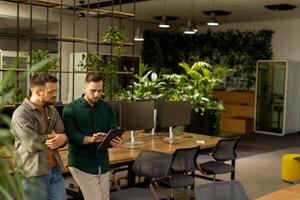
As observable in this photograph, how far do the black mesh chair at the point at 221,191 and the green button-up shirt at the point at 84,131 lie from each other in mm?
898

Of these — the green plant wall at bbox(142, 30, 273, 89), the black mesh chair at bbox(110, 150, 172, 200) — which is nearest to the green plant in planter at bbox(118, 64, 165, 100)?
the black mesh chair at bbox(110, 150, 172, 200)

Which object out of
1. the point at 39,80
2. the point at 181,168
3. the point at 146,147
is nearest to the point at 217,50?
the point at 146,147

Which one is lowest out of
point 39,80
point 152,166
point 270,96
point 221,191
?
point 152,166

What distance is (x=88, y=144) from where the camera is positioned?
10.3 ft

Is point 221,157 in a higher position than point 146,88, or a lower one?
lower

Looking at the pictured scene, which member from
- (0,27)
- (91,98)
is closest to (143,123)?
(91,98)

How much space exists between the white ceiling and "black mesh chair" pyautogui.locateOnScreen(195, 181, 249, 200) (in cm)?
702

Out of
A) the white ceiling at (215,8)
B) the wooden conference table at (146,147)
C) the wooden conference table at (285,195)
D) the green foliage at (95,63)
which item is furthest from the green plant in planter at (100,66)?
the wooden conference table at (285,195)

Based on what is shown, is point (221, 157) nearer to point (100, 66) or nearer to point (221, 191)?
point (221, 191)

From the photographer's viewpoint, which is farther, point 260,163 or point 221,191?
point 260,163

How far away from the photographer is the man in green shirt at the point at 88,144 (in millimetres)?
3148

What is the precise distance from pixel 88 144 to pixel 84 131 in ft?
0.37

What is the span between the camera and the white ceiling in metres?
9.41

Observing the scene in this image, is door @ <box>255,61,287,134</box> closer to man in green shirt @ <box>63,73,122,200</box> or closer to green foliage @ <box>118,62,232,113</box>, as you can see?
green foliage @ <box>118,62,232,113</box>
